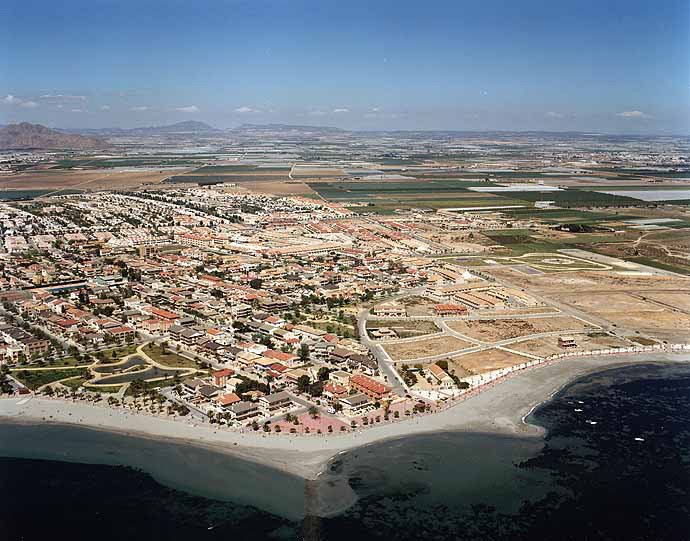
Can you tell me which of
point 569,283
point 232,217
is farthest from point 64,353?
point 232,217

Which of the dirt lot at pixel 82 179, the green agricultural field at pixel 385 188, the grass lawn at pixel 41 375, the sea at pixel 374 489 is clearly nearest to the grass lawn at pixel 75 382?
the grass lawn at pixel 41 375

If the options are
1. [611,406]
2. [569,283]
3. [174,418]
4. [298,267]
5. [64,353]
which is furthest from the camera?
[298,267]

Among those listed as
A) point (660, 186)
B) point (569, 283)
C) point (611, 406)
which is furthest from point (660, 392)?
point (660, 186)

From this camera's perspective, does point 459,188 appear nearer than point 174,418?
No

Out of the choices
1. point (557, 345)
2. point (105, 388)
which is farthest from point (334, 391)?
point (557, 345)

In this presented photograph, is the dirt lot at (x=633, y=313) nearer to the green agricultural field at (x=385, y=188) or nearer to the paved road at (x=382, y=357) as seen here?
the paved road at (x=382, y=357)

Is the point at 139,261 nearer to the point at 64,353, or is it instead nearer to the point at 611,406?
the point at 64,353

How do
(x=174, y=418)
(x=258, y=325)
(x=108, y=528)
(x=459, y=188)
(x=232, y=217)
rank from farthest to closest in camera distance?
(x=459, y=188) → (x=232, y=217) → (x=258, y=325) → (x=174, y=418) → (x=108, y=528)
